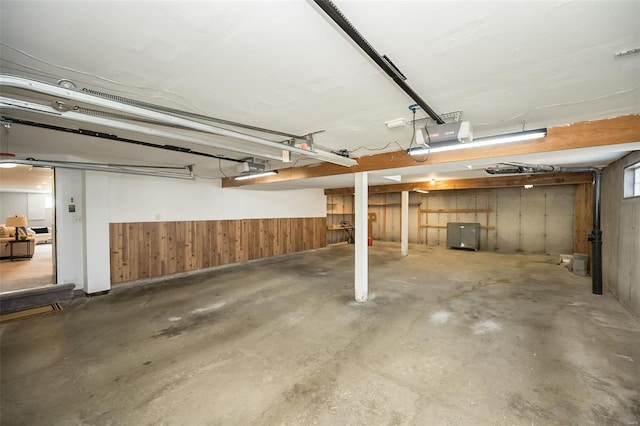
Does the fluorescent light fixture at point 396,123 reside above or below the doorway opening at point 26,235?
above

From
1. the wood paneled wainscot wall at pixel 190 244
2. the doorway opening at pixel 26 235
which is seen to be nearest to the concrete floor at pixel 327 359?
the wood paneled wainscot wall at pixel 190 244

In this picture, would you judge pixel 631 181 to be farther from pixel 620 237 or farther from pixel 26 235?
pixel 26 235

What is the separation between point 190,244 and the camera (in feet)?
19.9

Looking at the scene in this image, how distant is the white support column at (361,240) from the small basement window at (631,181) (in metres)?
3.72

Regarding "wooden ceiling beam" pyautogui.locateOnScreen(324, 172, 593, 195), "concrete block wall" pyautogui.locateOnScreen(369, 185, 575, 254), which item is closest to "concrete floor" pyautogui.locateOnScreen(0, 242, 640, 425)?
"wooden ceiling beam" pyautogui.locateOnScreen(324, 172, 593, 195)

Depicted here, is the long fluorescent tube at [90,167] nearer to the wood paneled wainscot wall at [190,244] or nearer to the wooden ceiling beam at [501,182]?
the wood paneled wainscot wall at [190,244]

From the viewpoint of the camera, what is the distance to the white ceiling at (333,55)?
3.97 feet

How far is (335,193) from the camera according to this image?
1018 centimetres

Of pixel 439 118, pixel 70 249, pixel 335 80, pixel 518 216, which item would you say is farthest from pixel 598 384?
pixel 518 216

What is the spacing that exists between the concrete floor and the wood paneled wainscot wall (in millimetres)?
784

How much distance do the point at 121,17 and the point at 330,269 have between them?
5803 mm

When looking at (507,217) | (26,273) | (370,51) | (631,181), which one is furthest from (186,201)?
(507,217)

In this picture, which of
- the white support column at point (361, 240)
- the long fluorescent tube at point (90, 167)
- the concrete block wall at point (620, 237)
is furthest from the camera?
the white support column at point (361, 240)

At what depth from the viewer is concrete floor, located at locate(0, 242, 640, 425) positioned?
189cm
